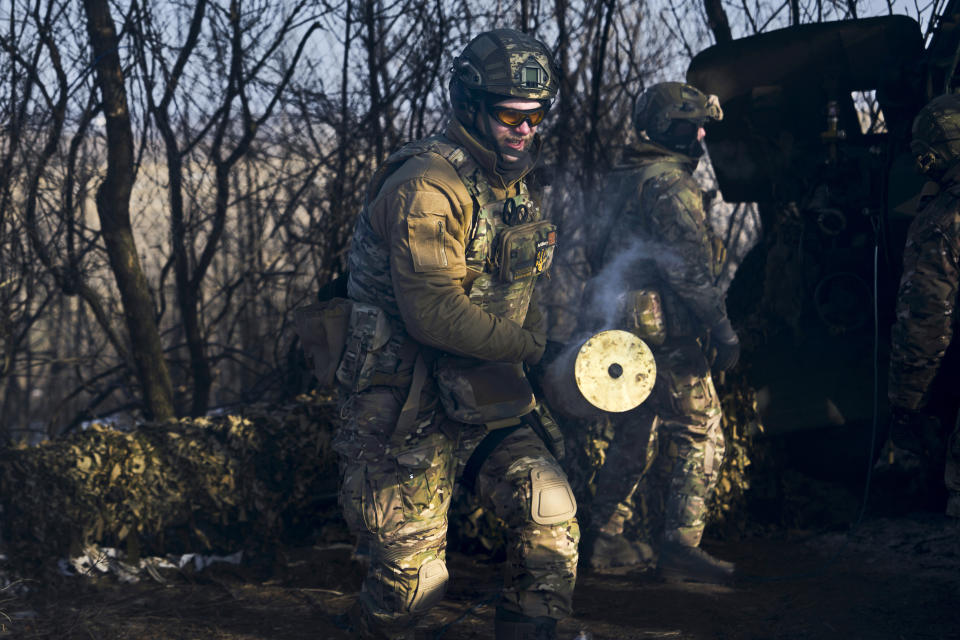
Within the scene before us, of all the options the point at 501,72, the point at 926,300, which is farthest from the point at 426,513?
the point at 926,300

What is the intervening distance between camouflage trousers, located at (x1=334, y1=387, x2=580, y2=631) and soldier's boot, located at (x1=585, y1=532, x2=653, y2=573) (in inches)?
64.1

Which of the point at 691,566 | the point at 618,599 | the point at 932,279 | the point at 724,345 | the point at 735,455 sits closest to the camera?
the point at 932,279

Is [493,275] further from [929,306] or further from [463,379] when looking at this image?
[929,306]

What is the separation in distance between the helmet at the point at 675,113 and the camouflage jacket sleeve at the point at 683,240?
0.20 metres

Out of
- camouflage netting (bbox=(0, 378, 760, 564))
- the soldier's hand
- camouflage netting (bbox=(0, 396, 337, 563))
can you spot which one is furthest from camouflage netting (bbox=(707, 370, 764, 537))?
camouflage netting (bbox=(0, 396, 337, 563))

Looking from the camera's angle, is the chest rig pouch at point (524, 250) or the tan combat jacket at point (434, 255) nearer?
the tan combat jacket at point (434, 255)

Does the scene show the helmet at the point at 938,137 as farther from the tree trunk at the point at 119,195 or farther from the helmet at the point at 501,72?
the tree trunk at the point at 119,195

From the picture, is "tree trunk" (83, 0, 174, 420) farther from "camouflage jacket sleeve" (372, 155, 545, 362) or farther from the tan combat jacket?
"camouflage jacket sleeve" (372, 155, 545, 362)

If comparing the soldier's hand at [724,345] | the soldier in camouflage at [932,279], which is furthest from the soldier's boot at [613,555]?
the soldier in camouflage at [932,279]

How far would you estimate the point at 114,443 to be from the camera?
15.0ft

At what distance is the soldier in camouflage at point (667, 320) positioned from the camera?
14.6ft

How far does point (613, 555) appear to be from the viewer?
475 cm

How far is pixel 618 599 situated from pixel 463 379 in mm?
1700

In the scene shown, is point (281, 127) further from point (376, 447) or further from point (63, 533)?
point (376, 447)
